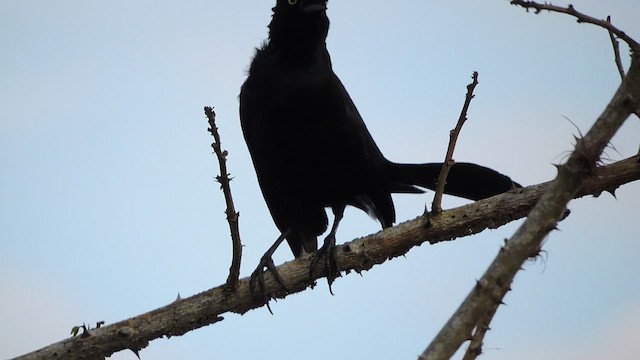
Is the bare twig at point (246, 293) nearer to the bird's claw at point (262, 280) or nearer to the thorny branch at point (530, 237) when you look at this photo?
the bird's claw at point (262, 280)

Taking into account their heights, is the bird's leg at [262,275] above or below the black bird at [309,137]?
below

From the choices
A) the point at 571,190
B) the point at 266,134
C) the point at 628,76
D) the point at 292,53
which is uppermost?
the point at 292,53

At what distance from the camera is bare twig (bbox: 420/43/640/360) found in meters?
2.21

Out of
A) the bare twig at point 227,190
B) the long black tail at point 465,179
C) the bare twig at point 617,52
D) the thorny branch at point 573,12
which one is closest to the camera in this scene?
the thorny branch at point 573,12

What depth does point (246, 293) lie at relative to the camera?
15.9 feet

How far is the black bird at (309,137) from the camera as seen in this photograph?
594 cm

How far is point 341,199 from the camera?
622 cm

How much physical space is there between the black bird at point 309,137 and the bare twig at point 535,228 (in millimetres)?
3152

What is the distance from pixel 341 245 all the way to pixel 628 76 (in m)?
2.66

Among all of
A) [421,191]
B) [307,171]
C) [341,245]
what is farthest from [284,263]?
[421,191]

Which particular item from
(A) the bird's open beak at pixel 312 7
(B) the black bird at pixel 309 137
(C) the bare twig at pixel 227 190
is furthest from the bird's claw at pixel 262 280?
(A) the bird's open beak at pixel 312 7

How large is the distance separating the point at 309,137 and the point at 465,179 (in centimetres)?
111

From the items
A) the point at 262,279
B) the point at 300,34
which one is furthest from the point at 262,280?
the point at 300,34

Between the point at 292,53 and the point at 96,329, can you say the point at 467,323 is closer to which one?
the point at 96,329
